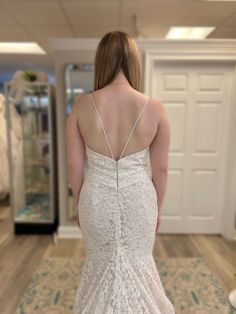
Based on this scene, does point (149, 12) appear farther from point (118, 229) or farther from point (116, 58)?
point (118, 229)

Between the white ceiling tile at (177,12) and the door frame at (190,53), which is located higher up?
the white ceiling tile at (177,12)

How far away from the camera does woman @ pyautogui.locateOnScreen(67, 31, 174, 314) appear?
108cm

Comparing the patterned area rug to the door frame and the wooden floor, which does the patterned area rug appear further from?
the door frame

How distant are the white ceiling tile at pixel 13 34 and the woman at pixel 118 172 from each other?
245cm

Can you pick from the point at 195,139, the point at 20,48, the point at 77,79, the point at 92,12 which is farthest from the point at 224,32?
the point at 20,48

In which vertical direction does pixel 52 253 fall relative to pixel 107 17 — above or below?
below

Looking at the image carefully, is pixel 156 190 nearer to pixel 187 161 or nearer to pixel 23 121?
pixel 187 161

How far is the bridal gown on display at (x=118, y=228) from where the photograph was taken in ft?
3.61

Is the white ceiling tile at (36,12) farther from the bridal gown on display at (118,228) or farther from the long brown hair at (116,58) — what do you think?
the bridal gown on display at (118,228)

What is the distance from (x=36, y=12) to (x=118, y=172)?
2.27 m

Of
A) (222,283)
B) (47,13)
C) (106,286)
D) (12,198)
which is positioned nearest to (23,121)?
(12,198)

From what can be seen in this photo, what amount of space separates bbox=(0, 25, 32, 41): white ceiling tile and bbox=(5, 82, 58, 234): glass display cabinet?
2.84ft

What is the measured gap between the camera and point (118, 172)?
1100mm

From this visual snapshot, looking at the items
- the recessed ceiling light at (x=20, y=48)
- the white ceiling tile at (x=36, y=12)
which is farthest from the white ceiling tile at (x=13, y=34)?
the recessed ceiling light at (x=20, y=48)
